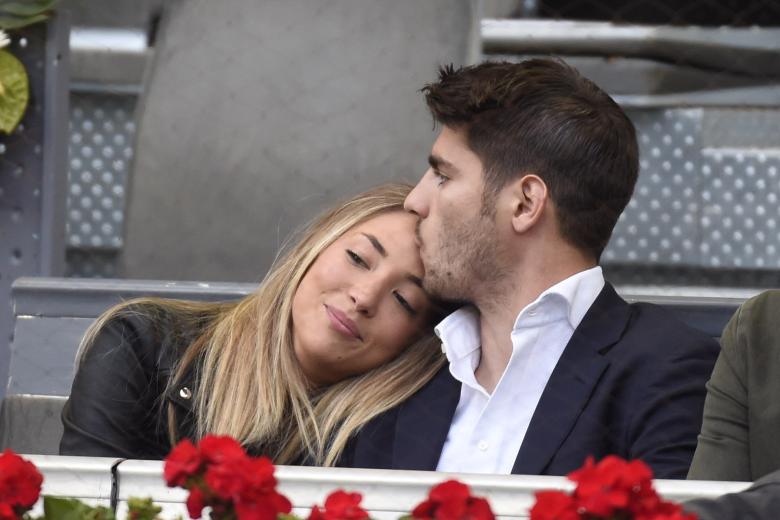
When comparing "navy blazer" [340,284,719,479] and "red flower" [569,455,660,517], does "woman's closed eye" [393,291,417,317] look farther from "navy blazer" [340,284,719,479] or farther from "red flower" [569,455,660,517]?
"red flower" [569,455,660,517]

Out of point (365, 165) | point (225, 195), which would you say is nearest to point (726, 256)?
point (365, 165)

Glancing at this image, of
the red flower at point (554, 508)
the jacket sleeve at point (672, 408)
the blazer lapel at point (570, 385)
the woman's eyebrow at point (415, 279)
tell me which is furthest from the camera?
the woman's eyebrow at point (415, 279)

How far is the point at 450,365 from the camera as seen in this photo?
6.26 feet

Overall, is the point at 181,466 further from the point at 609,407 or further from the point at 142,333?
the point at 142,333

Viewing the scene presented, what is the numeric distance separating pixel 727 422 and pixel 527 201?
504mm

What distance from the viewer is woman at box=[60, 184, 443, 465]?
1923 mm

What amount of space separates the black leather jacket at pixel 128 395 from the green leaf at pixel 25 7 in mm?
922

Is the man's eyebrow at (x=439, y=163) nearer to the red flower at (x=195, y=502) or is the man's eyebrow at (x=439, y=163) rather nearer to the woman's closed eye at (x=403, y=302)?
the woman's closed eye at (x=403, y=302)

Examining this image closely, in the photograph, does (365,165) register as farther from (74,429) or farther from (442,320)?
(74,429)

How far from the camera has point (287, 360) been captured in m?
2.00

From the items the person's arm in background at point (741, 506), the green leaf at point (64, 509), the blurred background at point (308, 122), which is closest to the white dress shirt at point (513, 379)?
the blurred background at point (308, 122)

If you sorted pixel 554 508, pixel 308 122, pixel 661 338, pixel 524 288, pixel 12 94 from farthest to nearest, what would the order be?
pixel 308 122, pixel 12 94, pixel 524 288, pixel 661 338, pixel 554 508

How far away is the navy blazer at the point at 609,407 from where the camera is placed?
170 centimetres

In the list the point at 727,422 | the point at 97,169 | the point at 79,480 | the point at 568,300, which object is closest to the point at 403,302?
the point at 568,300
